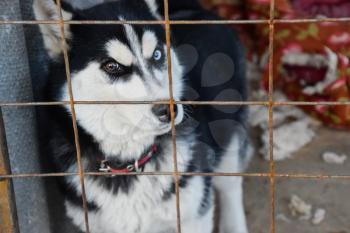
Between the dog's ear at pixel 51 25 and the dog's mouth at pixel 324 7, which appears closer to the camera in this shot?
the dog's ear at pixel 51 25

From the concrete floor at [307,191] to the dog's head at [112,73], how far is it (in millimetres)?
981

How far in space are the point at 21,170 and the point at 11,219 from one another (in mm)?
190

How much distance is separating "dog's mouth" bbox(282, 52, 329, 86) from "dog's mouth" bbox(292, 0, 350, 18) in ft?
2.13

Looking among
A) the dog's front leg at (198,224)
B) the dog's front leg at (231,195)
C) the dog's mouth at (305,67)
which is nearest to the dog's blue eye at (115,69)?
the dog's front leg at (198,224)

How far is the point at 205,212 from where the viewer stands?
2.35 meters

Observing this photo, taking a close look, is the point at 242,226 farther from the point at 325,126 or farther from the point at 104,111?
the point at 325,126

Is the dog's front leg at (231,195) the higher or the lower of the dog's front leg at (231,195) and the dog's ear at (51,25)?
the lower

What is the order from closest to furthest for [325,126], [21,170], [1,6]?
[1,6] < [21,170] < [325,126]

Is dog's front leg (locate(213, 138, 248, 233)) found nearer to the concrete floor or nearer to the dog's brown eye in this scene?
the concrete floor

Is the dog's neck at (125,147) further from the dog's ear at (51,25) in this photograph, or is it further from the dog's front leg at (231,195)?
the dog's front leg at (231,195)

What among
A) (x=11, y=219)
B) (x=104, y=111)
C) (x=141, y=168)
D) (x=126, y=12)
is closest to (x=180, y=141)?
(x=141, y=168)

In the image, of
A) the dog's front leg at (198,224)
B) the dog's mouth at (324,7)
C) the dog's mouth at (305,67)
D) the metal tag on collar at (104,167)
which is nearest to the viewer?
the metal tag on collar at (104,167)

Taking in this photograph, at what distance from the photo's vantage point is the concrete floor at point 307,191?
2.74 meters

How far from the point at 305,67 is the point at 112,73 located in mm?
2264
